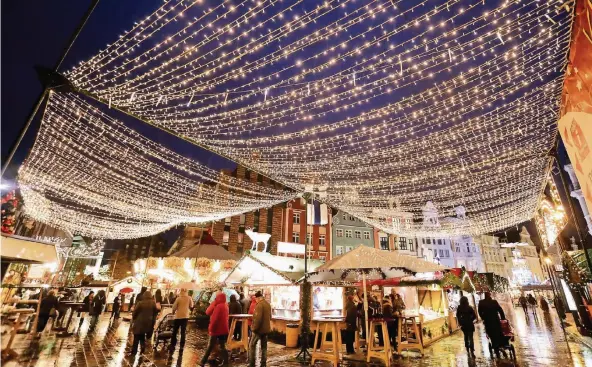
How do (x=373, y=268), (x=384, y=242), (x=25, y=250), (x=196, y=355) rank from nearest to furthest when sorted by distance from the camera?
(x=25, y=250), (x=373, y=268), (x=196, y=355), (x=384, y=242)

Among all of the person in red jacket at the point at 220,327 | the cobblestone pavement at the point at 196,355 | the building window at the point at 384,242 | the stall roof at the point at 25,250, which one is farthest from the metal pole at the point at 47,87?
the building window at the point at 384,242

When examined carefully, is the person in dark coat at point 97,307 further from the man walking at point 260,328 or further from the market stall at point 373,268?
the market stall at point 373,268

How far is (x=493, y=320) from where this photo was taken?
7.76 m

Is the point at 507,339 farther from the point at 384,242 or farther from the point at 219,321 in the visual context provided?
the point at 384,242

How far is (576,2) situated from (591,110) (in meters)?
1.29

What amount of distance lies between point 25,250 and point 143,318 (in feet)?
13.7

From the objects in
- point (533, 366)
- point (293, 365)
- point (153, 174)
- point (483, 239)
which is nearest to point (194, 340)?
point (293, 365)

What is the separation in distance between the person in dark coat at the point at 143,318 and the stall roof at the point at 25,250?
3339mm

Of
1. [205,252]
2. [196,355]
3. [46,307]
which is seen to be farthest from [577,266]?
[46,307]

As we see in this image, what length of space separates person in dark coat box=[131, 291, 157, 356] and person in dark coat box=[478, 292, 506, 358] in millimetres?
8375

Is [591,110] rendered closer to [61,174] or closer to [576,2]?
[576,2]

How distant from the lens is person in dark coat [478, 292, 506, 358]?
24.9 ft

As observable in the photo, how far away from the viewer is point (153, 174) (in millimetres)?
10438

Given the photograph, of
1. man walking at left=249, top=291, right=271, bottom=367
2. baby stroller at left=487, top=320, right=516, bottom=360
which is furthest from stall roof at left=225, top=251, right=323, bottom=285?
baby stroller at left=487, top=320, right=516, bottom=360
